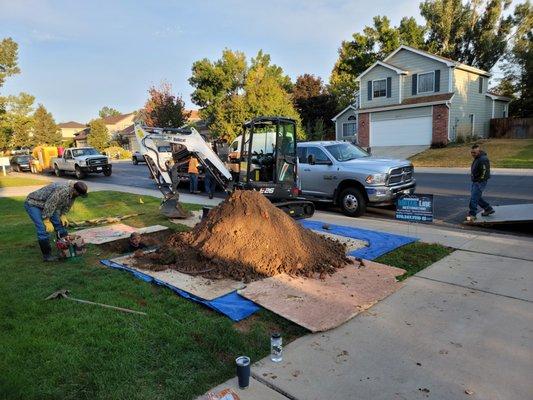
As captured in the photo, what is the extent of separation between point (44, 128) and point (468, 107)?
209 feet

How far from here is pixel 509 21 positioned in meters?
41.3

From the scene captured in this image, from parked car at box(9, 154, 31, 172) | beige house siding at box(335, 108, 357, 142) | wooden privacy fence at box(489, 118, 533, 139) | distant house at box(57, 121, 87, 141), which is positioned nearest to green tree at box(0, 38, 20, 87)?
parked car at box(9, 154, 31, 172)

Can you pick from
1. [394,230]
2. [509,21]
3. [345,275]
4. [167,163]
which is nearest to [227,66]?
[509,21]

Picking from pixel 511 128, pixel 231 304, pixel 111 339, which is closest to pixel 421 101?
pixel 511 128

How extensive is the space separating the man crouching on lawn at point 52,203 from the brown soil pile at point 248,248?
60.6 inches

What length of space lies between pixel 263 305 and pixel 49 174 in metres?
32.5

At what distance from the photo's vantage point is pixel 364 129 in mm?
33719

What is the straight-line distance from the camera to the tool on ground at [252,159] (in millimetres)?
10117

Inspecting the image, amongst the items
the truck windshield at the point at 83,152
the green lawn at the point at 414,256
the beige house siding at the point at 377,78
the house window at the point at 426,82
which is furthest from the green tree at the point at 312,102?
the green lawn at the point at 414,256

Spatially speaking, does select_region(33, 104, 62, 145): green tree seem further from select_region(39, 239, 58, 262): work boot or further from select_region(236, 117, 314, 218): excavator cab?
select_region(39, 239, 58, 262): work boot

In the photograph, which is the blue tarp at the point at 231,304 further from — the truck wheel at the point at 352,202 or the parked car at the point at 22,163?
the parked car at the point at 22,163

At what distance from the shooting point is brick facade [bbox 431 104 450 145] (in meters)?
28.6

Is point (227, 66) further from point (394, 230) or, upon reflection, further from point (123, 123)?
point (123, 123)

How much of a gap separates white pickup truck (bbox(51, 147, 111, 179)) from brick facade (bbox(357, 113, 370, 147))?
20.3m
